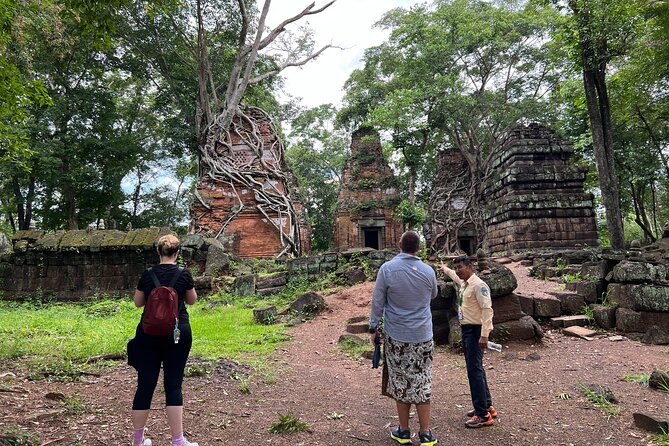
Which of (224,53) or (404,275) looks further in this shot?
A: (224,53)

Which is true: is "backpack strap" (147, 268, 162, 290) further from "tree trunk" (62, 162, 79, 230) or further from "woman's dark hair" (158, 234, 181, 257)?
"tree trunk" (62, 162, 79, 230)

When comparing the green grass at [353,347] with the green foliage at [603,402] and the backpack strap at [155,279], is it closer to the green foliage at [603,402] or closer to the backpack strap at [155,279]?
the green foliage at [603,402]

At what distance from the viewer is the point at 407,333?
305 centimetres

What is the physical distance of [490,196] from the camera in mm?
18750

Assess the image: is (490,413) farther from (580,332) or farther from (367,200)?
(367,200)

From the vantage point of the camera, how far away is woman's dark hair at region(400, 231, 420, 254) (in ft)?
10.5

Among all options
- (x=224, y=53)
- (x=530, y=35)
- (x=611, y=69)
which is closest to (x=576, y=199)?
(x=611, y=69)

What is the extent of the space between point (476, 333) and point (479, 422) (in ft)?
2.38

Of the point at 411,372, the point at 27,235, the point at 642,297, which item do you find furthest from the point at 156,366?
the point at 27,235

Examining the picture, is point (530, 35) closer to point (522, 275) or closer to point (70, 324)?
point (522, 275)

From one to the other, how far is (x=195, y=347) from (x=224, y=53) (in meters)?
18.2

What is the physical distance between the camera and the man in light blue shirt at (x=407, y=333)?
9.93 feet

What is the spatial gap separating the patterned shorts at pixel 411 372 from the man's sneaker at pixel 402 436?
0.85ft

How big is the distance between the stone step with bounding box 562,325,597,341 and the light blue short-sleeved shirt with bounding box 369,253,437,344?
4.46 metres
